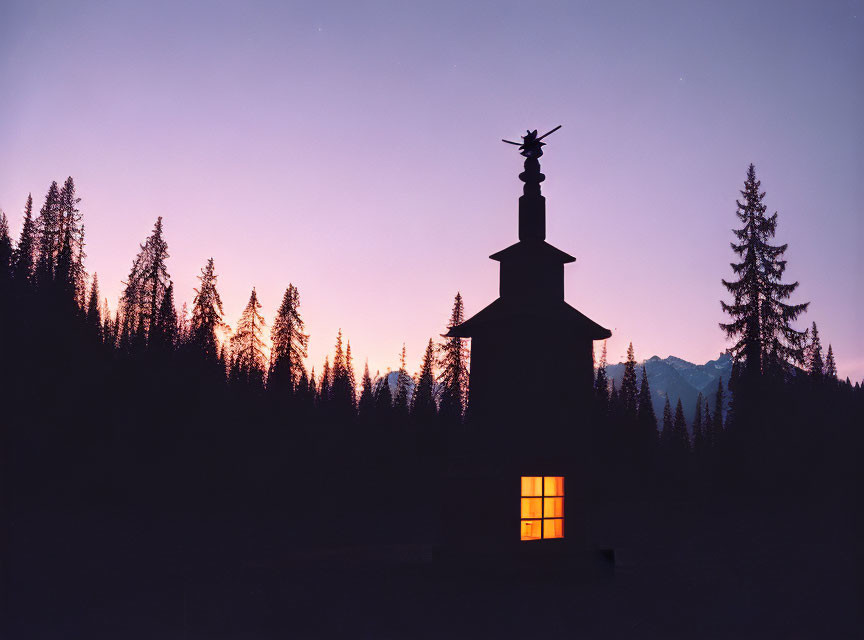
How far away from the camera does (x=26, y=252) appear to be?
175 ft

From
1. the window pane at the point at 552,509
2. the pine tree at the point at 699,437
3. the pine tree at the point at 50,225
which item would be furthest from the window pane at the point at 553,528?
the pine tree at the point at 50,225

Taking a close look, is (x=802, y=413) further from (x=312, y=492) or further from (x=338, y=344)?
(x=338, y=344)

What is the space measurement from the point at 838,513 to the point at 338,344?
6497 cm

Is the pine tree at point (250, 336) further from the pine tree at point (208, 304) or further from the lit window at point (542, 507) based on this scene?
the lit window at point (542, 507)

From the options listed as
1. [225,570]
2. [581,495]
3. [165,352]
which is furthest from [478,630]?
[165,352]

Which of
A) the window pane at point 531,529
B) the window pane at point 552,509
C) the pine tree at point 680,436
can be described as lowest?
the window pane at point 531,529

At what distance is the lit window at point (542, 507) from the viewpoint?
16.5 m

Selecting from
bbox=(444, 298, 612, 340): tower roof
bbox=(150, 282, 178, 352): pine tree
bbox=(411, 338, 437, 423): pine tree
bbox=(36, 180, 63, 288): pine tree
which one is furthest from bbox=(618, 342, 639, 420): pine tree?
bbox=(36, 180, 63, 288): pine tree

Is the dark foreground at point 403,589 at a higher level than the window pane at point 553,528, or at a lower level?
lower

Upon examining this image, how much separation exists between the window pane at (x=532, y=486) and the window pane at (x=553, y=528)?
0.69 meters

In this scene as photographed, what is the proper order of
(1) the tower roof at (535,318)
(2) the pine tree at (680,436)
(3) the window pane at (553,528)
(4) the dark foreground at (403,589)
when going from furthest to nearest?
(2) the pine tree at (680,436)
(1) the tower roof at (535,318)
(3) the window pane at (553,528)
(4) the dark foreground at (403,589)

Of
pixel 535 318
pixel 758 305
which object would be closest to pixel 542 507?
pixel 535 318

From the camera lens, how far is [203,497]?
38.2 m

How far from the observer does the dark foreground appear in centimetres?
1278
